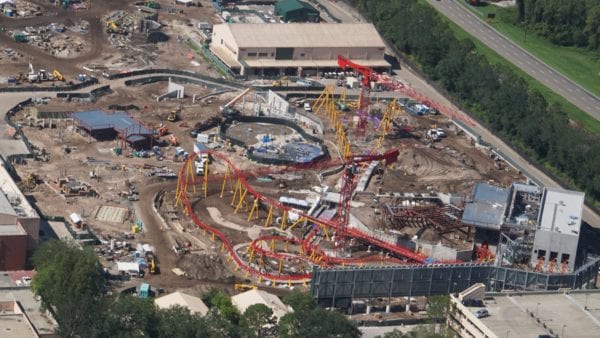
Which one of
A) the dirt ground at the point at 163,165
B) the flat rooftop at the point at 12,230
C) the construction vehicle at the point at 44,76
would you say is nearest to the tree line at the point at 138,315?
the flat rooftop at the point at 12,230

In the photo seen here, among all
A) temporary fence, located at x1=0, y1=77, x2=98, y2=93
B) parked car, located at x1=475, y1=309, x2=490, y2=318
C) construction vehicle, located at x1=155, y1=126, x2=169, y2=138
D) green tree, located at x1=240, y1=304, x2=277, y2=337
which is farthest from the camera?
temporary fence, located at x1=0, y1=77, x2=98, y2=93

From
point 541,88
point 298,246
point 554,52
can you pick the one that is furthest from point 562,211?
point 554,52

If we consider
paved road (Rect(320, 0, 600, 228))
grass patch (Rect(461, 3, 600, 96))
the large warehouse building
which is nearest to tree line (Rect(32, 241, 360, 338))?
paved road (Rect(320, 0, 600, 228))

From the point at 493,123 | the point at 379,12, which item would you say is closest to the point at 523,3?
the point at 379,12

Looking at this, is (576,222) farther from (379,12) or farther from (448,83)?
(379,12)

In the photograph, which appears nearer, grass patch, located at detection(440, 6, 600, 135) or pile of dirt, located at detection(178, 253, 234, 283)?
pile of dirt, located at detection(178, 253, 234, 283)

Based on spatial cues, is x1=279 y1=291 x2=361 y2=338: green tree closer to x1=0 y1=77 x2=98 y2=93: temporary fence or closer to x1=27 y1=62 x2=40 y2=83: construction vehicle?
x1=0 y1=77 x2=98 y2=93: temporary fence
